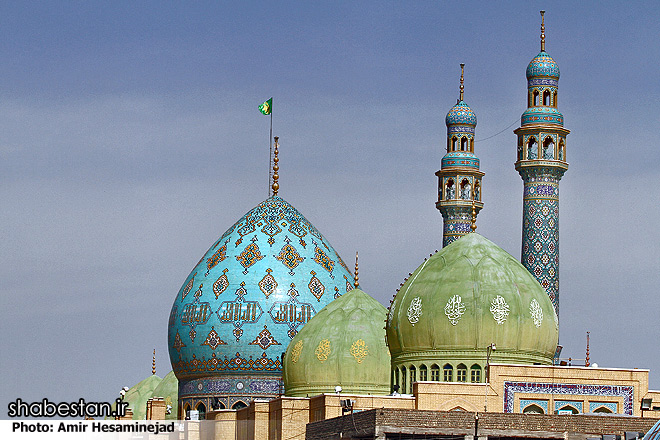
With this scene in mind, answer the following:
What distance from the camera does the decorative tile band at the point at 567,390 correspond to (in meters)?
25.9

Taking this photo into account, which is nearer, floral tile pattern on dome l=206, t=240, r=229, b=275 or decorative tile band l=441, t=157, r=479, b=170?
floral tile pattern on dome l=206, t=240, r=229, b=275

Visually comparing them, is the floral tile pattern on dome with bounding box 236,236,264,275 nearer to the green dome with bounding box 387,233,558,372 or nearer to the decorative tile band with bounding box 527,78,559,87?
Result: the decorative tile band with bounding box 527,78,559,87

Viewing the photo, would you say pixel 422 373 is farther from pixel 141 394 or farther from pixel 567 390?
pixel 141 394

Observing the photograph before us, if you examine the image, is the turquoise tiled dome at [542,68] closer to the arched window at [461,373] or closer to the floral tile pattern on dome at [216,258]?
the floral tile pattern on dome at [216,258]

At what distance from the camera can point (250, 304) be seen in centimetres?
3456

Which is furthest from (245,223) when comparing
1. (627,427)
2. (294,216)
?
(627,427)

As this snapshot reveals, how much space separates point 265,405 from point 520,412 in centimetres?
611


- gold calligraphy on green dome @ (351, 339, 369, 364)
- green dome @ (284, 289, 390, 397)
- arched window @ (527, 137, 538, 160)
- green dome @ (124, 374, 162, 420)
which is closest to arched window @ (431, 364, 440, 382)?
green dome @ (284, 289, 390, 397)

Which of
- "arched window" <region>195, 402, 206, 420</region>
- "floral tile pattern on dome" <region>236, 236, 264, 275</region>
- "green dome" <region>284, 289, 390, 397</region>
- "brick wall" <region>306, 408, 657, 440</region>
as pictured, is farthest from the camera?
"floral tile pattern on dome" <region>236, 236, 264, 275</region>

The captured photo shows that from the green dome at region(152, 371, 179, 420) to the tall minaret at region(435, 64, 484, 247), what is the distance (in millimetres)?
7147

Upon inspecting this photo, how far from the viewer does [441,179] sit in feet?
128

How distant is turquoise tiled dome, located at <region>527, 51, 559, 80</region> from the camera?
115 feet

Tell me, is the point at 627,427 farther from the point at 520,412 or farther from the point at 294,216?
the point at 294,216

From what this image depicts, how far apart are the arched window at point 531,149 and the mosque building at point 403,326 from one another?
5 centimetres
